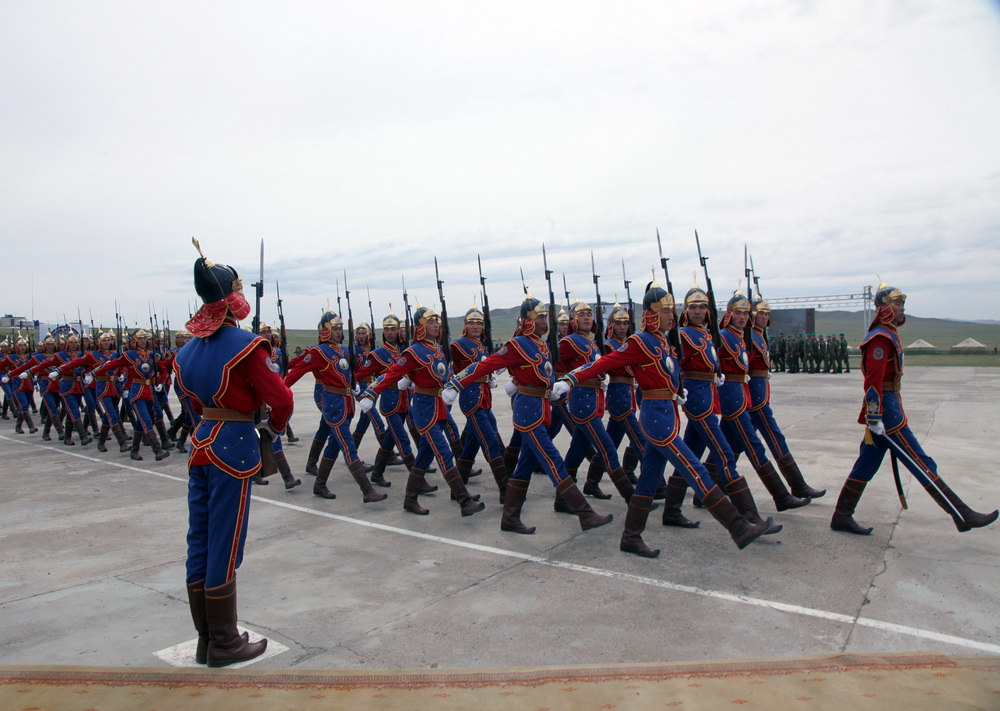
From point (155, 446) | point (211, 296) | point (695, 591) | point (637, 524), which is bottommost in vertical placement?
point (695, 591)

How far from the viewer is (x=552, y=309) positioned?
32.3 ft

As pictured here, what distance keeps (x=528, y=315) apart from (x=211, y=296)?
3157 mm

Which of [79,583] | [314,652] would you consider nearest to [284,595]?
[314,652]

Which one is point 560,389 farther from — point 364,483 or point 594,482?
point 364,483

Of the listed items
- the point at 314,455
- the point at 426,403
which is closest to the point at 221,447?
the point at 426,403

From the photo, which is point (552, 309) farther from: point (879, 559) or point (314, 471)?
point (879, 559)

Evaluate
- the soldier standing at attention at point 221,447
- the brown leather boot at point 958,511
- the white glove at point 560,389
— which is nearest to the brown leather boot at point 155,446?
the white glove at point 560,389

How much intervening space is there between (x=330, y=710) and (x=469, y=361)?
508 cm

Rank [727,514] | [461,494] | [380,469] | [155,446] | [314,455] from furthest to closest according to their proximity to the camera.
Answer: [155,446], [314,455], [380,469], [461,494], [727,514]

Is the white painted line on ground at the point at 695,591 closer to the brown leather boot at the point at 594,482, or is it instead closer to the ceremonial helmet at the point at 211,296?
the ceremonial helmet at the point at 211,296

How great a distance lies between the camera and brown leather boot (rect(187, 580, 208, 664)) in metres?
3.66

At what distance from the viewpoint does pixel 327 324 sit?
8.01 m

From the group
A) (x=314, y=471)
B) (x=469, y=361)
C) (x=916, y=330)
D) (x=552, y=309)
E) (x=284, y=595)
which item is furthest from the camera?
(x=916, y=330)

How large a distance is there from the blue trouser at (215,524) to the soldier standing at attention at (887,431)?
14.4 ft
